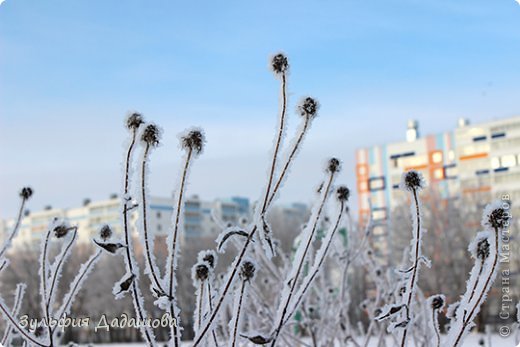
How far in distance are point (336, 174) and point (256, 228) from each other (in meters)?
0.26

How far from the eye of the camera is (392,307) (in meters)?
1.49

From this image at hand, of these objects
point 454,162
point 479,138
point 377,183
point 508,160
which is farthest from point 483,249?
point 377,183

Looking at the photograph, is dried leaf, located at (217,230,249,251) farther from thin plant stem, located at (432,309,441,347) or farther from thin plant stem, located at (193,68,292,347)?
thin plant stem, located at (432,309,441,347)

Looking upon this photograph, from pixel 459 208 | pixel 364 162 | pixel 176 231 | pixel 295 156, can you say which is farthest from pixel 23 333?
pixel 364 162

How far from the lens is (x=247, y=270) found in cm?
143

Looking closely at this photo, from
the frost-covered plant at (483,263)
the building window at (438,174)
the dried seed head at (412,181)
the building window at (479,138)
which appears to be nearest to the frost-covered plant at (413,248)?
the dried seed head at (412,181)

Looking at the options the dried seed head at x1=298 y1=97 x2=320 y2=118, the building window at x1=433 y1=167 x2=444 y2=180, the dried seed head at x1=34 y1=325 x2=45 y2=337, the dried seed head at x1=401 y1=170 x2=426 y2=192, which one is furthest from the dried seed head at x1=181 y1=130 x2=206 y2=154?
the building window at x1=433 y1=167 x2=444 y2=180

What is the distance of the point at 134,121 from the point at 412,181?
640 mm

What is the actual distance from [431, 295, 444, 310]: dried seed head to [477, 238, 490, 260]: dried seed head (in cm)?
39

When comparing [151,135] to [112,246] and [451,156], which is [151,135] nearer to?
[112,246]

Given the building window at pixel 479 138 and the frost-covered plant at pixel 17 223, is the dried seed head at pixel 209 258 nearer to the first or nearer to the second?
the frost-covered plant at pixel 17 223

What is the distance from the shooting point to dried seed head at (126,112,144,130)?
4.88 ft

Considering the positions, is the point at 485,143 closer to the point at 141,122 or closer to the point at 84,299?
the point at 84,299

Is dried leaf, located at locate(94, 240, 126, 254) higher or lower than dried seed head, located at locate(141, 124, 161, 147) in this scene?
lower
